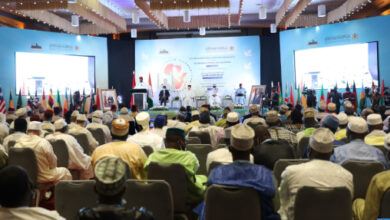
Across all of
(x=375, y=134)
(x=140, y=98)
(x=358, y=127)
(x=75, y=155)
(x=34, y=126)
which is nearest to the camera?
(x=358, y=127)

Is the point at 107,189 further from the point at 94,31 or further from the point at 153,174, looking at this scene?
the point at 94,31

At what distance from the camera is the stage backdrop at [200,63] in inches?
757

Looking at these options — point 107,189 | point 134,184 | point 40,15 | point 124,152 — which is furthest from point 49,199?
point 40,15

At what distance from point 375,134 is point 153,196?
3071 mm

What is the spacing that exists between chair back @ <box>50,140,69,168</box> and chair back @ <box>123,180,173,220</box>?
2.51 meters

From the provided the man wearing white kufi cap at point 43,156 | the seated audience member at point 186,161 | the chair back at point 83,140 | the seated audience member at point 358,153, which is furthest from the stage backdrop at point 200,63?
the seated audience member at point 186,161

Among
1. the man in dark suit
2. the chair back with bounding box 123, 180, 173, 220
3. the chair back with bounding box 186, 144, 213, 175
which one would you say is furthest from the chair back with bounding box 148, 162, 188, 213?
→ the man in dark suit

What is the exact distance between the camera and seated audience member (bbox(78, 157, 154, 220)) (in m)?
1.71

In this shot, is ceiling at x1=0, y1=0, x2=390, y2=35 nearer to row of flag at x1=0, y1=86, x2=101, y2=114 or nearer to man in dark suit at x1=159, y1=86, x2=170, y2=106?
row of flag at x1=0, y1=86, x2=101, y2=114

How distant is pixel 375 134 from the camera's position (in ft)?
15.5

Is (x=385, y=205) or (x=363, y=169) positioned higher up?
(x=363, y=169)

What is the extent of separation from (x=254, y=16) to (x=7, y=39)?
403 inches

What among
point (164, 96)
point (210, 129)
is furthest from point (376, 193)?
point (164, 96)

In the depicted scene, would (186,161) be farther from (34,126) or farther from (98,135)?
(98,135)
